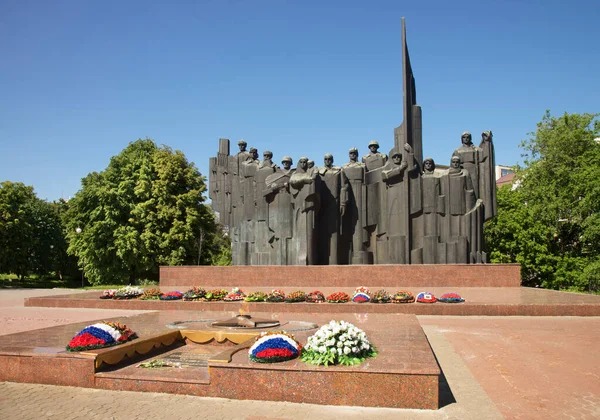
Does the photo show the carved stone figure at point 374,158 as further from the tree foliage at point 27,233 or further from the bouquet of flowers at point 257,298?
the tree foliage at point 27,233

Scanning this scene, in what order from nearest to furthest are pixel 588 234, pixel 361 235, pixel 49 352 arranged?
1. pixel 49 352
2. pixel 361 235
3. pixel 588 234

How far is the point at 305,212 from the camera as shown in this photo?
1856cm

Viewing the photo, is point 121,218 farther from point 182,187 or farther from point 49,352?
point 49,352

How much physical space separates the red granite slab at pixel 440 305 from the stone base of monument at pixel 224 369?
2.97 metres

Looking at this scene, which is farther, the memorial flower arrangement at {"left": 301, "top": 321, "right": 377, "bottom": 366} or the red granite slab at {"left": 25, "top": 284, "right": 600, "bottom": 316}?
the red granite slab at {"left": 25, "top": 284, "right": 600, "bottom": 316}

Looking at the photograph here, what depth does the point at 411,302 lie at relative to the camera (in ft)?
45.9

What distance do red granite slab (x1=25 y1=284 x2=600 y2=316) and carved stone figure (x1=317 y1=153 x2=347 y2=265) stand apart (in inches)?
85.1

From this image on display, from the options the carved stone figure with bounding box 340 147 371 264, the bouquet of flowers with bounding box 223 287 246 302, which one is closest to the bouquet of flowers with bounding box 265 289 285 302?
the bouquet of flowers with bounding box 223 287 246 302

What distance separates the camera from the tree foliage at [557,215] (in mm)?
29406

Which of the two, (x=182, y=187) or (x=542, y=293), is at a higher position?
(x=182, y=187)

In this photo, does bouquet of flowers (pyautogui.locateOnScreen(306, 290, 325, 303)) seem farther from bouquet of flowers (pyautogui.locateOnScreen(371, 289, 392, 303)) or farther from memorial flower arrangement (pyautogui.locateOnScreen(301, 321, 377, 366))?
memorial flower arrangement (pyautogui.locateOnScreen(301, 321, 377, 366))

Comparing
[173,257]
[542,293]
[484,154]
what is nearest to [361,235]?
[484,154]

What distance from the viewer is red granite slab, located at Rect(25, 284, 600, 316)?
1253 cm

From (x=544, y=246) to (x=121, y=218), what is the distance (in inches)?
1053
